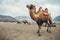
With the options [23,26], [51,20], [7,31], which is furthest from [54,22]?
[7,31]

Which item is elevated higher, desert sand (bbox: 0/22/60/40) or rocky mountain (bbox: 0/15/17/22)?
rocky mountain (bbox: 0/15/17/22)

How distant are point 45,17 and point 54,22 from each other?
616 mm

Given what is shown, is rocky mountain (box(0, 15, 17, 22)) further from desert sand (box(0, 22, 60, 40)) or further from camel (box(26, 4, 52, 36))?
camel (box(26, 4, 52, 36))

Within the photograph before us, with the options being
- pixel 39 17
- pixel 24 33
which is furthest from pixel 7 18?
pixel 39 17

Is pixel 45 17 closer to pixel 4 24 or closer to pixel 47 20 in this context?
pixel 47 20

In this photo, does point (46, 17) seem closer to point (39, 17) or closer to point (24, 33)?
point (39, 17)

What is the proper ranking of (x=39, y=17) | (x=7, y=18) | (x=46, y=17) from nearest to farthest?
1. (x=39, y=17)
2. (x=46, y=17)
3. (x=7, y=18)

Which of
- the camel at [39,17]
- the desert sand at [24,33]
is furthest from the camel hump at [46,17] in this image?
the desert sand at [24,33]

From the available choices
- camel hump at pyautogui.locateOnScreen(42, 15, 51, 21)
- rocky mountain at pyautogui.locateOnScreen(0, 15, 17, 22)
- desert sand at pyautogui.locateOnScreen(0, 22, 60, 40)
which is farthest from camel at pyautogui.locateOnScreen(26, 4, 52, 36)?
rocky mountain at pyautogui.locateOnScreen(0, 15, 17, 22)

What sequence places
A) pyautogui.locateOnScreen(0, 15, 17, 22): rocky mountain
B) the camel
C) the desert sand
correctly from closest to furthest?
the camel, the desert sand, pyautogui.locateOnScreen(0, 15, 17, 22): rocky mountain

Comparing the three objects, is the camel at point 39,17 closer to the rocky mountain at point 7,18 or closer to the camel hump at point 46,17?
the camel hump at point 46,17

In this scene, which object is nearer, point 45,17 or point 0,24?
point 45,17

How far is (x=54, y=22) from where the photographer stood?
7391mm

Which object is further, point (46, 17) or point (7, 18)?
point (7, 18)
